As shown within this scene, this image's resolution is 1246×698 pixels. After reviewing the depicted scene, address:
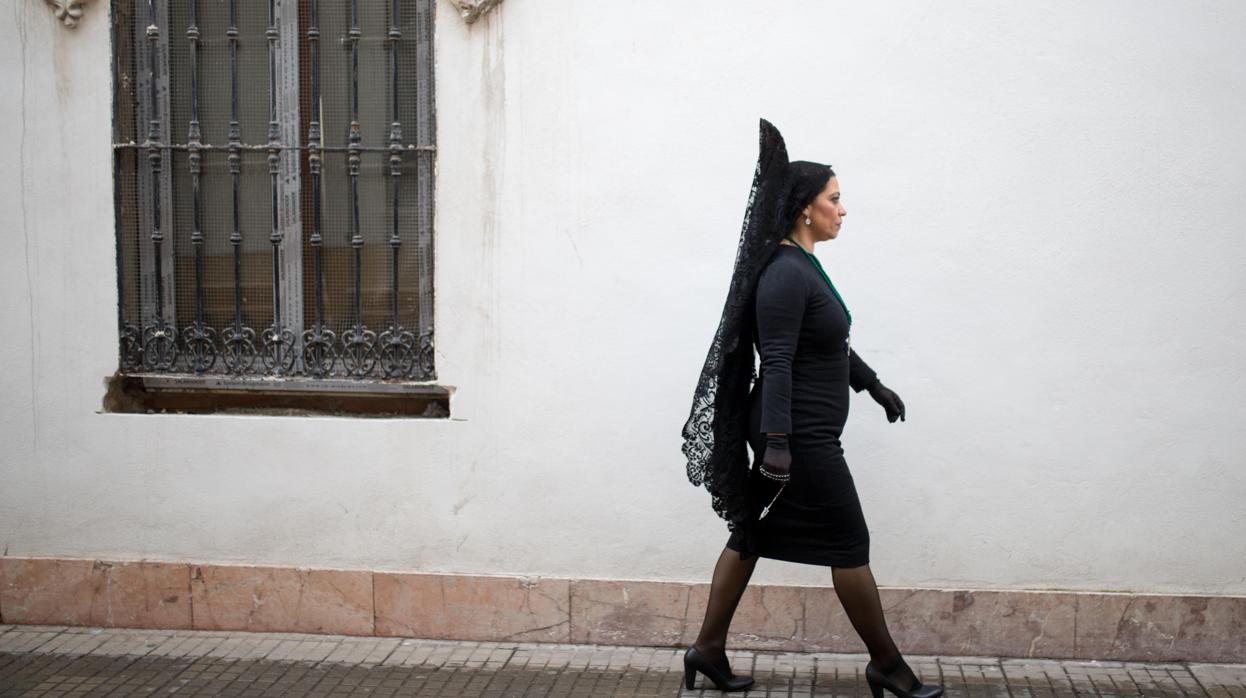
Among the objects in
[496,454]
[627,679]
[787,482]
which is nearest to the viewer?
[787,482]

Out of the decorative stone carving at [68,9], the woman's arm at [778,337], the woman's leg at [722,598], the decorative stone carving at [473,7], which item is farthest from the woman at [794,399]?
the decorative stone carving at [68,9]

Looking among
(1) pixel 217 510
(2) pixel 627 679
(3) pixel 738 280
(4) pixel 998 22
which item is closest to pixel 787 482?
(3) pixel 738 280

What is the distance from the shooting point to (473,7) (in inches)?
205

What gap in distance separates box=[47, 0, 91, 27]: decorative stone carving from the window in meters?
0.15

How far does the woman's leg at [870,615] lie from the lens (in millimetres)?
4422

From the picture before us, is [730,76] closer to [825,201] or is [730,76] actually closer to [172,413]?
[825,201]

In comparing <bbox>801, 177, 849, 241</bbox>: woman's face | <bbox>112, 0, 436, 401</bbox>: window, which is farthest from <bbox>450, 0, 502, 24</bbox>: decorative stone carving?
<bbox>801, 177, 849, 241</bbox>: woman's face

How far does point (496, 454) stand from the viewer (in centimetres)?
537

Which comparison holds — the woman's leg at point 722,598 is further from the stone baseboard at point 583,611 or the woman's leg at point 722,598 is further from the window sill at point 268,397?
the window sill at point 268,397

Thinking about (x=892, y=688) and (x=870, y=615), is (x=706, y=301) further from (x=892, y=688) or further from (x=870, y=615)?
(x=892, y=688)

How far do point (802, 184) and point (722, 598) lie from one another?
1.49 m

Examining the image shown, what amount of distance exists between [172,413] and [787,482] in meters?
2.83

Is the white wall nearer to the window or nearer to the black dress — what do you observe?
the window

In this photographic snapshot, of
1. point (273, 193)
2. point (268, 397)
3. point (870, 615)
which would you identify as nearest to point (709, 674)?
point (870, 615)
